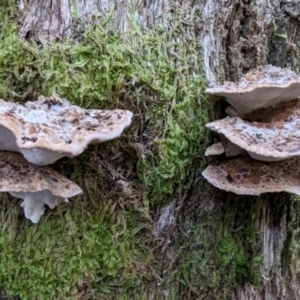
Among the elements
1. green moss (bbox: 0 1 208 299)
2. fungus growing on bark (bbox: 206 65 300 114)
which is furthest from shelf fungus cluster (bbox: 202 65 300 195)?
green moss (bbox: 0 1 208 299)

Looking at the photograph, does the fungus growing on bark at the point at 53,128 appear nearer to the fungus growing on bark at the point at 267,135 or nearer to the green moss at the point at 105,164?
the green moss at the point at 105,164

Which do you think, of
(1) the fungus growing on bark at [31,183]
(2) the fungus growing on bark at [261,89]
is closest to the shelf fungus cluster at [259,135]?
(2) the fungus growing on bark at [261,89]

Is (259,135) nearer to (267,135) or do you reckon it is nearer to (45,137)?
(267,135)

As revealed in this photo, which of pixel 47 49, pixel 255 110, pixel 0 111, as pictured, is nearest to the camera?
pixel 0 111

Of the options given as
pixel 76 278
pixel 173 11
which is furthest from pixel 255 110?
pixel 76 278

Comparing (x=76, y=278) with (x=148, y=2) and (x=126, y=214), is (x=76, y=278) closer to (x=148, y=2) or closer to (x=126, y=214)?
(x=126, y=214)

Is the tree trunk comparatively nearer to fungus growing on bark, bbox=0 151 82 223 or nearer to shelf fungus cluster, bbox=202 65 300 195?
shelf fungus cluster, bbox=202 65 300 195
